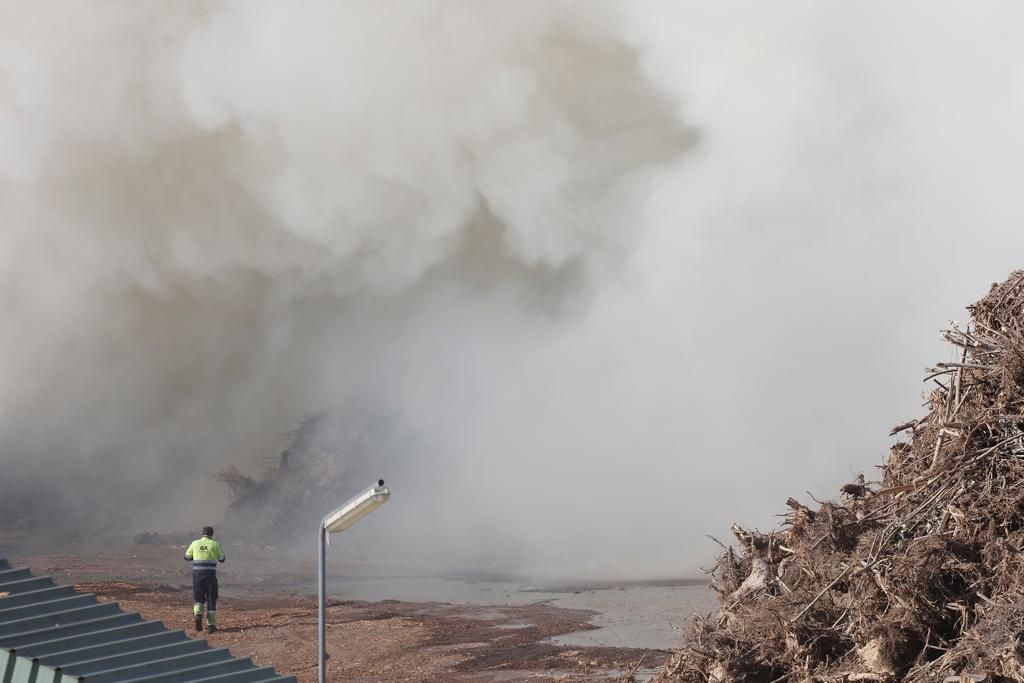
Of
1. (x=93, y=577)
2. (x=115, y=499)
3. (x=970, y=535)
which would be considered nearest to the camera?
(x=970, y=535)

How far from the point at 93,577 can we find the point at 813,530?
1322cm

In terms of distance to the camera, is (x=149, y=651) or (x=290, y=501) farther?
(x=290, y=501)

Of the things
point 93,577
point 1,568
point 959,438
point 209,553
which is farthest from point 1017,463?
point 93,577

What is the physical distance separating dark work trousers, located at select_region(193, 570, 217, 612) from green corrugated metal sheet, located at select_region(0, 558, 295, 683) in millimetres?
5633

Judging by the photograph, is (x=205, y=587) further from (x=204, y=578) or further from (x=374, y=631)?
(x=374, y=631)

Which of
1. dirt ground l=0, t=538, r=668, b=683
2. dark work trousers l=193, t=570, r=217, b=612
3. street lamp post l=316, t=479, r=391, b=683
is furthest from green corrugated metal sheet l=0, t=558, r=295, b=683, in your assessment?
dark work trousers l=193, t=570, r=217, b=612

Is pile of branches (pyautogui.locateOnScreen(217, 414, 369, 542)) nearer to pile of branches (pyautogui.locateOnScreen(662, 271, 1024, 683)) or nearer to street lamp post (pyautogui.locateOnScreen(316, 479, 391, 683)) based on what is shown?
pile of branches (pyautogui.locateOnScreen(662, 271, 1024, 683))

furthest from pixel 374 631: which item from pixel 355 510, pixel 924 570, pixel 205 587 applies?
pixel 355 510

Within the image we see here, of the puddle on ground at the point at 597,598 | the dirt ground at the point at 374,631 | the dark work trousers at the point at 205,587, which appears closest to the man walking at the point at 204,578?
the dark work trousers at the point at 205,587

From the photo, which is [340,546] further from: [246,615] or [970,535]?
[970,535]

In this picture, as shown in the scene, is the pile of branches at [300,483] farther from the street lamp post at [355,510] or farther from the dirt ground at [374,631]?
the street lamp post at [355,510]

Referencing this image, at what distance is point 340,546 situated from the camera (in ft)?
79.5

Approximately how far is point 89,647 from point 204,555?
698 centimetres

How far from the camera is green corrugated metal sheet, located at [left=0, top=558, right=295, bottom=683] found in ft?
22.8
